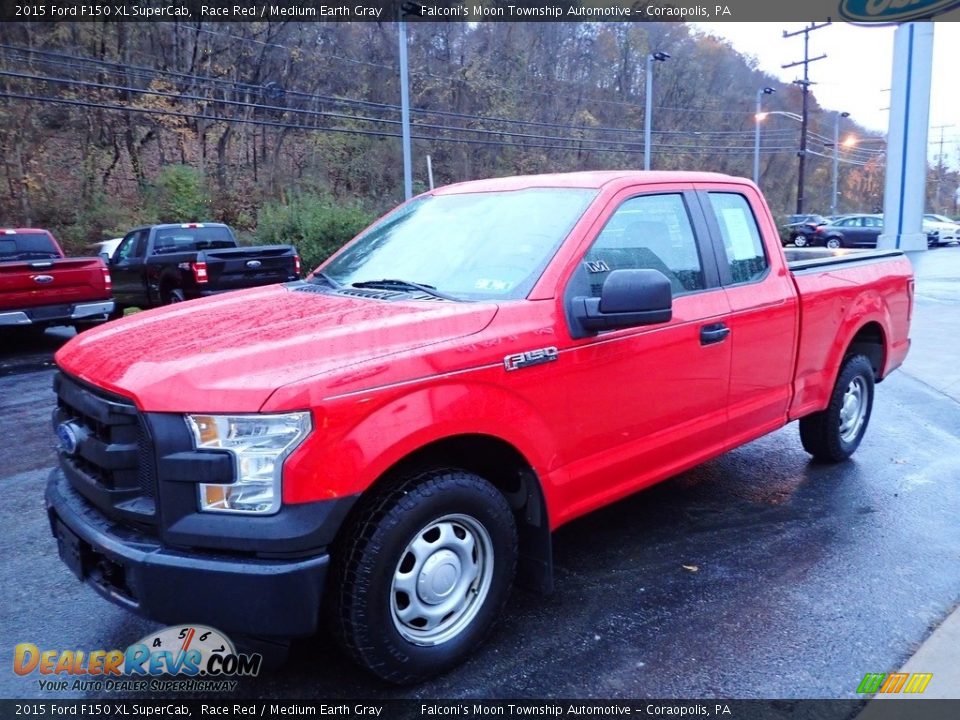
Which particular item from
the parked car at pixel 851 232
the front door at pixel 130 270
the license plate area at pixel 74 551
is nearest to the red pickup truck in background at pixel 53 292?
the front door at pixel 130 270

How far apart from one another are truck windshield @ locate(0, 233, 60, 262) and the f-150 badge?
11.5 metres

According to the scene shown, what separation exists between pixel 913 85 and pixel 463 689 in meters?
14.8

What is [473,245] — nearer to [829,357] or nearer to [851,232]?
[829,357]

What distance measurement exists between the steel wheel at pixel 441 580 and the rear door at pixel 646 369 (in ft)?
1.75

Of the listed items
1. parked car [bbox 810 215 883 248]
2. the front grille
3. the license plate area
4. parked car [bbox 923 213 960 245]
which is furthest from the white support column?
parked car [bbox 923 213 960 245]

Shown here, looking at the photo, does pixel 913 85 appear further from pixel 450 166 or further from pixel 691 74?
pixel 691 74

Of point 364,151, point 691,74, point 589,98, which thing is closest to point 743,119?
point 691,74

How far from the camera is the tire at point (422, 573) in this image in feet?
8.52

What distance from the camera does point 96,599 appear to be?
355 centimetres

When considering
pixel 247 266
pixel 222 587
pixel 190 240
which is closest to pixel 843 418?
pixel 222 587

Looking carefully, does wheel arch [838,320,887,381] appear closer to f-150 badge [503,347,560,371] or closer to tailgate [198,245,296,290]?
f-150 badge [503,347,560,371]

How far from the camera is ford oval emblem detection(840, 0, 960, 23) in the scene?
41.3 ft

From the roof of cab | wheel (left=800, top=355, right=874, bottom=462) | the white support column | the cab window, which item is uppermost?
the white support column

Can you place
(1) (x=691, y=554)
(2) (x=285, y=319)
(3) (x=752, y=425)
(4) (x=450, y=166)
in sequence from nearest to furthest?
(2) (x=285, y=319)
(1) (x=691, y=554)
(3) (x=752, y=425)
(4) (x=450, y=166)
